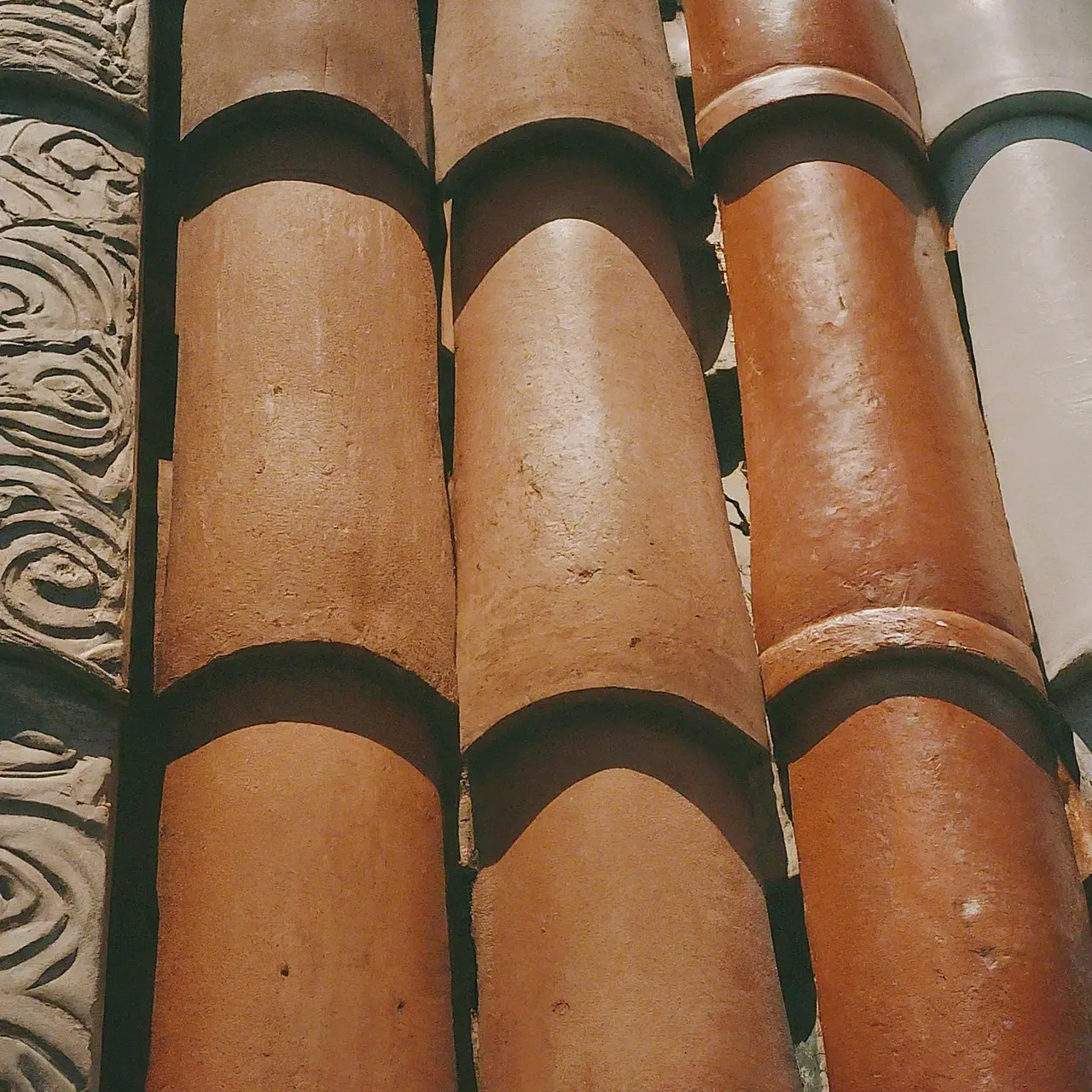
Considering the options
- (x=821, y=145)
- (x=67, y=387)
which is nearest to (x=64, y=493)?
(x=67, y=387)

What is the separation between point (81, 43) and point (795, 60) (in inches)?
33.6

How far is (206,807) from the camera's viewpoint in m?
1.37

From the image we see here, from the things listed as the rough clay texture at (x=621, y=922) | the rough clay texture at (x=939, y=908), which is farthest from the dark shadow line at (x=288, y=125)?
the rough clay texture at (x=939, y=908)

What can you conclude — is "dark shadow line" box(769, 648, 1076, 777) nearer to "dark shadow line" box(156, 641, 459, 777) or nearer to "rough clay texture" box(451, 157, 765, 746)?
"rough clay texture" box(451, 157, 765, 746)

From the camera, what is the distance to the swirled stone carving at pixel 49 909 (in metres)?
1.20

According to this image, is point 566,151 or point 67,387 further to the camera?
point 566,151

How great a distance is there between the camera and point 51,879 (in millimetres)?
1259

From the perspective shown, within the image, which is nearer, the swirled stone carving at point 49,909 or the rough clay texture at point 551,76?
the swirled stone carving at point 49,909

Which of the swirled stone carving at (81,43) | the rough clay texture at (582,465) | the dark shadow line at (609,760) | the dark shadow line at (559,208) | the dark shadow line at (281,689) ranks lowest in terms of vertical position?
the dark shadow line at (609,760)

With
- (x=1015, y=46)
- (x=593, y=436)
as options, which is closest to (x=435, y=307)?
(x=593, y=436)

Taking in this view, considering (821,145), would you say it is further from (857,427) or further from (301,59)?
(301,59)

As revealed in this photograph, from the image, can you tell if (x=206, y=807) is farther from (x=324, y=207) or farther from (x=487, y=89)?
(x=487, y=89)

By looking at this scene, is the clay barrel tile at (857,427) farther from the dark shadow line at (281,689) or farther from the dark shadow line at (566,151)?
the dark shadow line at (281,689)

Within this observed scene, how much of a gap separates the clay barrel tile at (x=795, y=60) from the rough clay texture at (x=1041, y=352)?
173 mm
